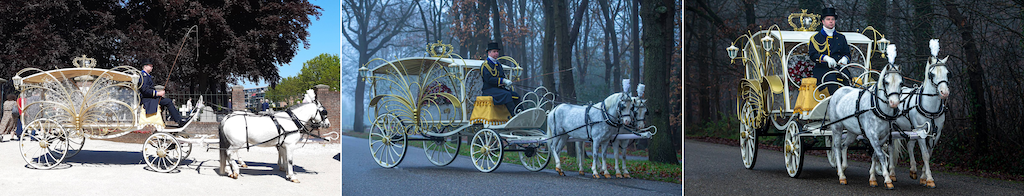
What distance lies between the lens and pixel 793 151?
7301 mm

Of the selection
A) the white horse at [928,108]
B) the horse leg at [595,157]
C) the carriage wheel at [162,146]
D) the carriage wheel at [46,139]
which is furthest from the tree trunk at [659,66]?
the carriage wheel at [46,139]

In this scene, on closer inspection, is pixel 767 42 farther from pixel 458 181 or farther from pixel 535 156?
pixel 458 181

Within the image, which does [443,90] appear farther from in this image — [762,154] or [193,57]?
[193,57]

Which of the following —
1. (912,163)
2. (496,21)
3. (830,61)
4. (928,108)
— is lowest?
(912,163)

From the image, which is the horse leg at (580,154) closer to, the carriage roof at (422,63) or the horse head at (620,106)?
the horse head at (620,106)

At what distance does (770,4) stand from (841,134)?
2212 mm

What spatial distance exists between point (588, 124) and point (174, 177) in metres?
6.09

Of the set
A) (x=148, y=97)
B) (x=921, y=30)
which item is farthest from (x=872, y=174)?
(x=148, y=97)

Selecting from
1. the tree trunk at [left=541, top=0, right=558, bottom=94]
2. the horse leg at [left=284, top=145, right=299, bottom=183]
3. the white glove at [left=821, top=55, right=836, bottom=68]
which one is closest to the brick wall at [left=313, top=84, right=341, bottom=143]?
the horse leg at [left=284, top=145, right=299, bottom=183]

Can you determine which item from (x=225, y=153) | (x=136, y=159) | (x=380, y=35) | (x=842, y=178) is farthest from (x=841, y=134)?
(x=136, y=159)

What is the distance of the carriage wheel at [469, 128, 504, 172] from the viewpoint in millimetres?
6637

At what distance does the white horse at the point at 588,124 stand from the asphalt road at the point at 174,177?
3342 millimetres

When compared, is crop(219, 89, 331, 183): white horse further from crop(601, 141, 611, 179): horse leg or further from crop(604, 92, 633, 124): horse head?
crop(604, 92, 633, 124): horse head

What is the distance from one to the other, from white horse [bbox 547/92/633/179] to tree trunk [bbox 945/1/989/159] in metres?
4.41
